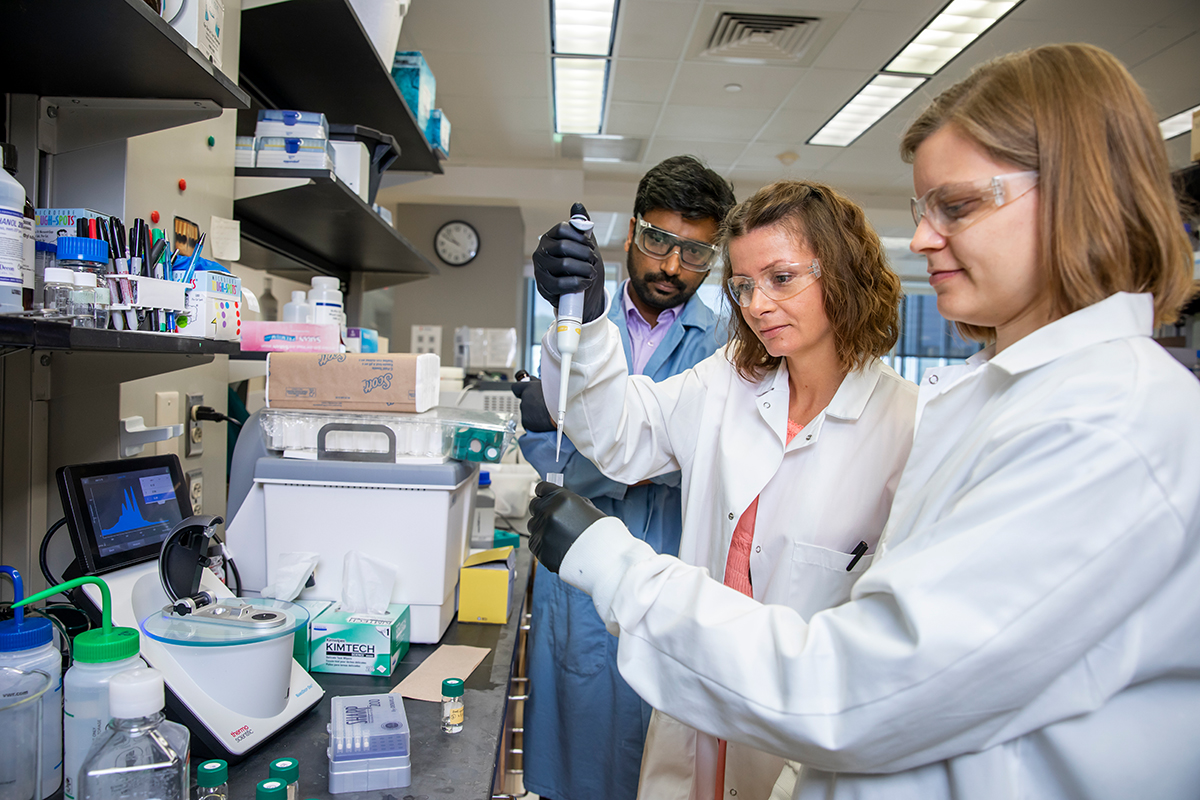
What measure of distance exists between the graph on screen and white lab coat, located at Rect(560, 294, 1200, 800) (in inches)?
→ 33.6

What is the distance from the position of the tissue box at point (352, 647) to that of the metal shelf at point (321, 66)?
1355 mm

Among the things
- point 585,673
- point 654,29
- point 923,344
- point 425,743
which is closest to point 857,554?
point 425,743

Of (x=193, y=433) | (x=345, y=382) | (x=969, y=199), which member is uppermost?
(x=969, y=199)

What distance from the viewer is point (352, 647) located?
4.03 ft

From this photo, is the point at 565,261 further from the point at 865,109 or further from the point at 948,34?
the point at 865,109

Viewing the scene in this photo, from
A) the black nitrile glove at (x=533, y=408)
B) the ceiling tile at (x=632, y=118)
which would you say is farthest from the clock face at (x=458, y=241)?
the black nitrile glove at (x=533, y=408)

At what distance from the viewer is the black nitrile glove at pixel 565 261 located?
119 cm

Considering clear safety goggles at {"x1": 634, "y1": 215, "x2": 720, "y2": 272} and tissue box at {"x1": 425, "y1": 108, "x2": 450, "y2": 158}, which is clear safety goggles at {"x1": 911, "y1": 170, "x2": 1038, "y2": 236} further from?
tissue box at {"x1": 425, "y1": 108, "x2": 450, "y2": 158}

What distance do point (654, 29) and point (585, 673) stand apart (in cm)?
328

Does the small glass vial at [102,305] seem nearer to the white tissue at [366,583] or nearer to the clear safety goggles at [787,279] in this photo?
the white tissue at [366,583]

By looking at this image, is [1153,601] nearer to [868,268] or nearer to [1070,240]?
[1070,240]

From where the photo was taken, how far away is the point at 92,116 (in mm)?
1149

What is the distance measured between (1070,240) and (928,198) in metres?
0.15

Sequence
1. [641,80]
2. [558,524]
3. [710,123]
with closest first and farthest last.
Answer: [558,524] < [641,80] < [710,123]
